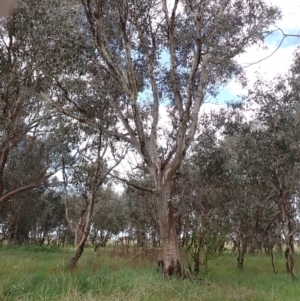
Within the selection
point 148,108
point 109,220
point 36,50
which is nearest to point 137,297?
point 36,50

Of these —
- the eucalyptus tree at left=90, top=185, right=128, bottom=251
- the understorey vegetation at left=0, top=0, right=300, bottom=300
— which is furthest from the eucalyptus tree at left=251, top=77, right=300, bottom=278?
the eucalyptus tree at left=90, top=185, right=128, bottom=251

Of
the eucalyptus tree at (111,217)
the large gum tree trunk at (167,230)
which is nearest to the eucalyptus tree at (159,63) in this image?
the large gum tree trunk at (167,230)

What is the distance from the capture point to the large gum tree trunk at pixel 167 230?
10016 mm

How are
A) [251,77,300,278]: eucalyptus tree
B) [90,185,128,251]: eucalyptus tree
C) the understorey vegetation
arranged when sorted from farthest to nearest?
[90,185,128,251]: eucalyptus tree < [251,77,300,278]: eucalyptus tree < the understorey vegetation

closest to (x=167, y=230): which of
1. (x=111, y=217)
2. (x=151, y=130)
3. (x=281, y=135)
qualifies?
(x=151, y=130)

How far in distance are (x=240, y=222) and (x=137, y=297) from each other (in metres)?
11.8

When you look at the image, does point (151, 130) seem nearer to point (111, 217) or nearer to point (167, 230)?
point (167, 230)

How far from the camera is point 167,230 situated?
400 inches

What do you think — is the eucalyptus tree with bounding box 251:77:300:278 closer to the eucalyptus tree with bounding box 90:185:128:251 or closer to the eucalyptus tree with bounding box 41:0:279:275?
the eucalyptus tree with bounding box 41:0:279:275

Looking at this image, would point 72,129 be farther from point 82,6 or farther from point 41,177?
point 82,6

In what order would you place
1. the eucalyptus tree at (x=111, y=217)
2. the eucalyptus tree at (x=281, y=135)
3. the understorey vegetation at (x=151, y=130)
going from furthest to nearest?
1. the eucalyptus tree at (x=111, y=217)
2. the eucalyptus tree at (x=281, y=135)
3. the understorey vegetation at (x=151, y=130)

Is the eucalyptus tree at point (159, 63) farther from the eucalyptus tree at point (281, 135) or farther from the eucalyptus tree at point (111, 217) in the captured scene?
the eucalyptus tree at point (111, 217)

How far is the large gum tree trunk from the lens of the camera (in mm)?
10016

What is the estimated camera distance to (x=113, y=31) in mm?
11320
